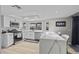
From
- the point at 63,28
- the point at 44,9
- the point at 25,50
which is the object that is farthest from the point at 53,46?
the point at 63,28

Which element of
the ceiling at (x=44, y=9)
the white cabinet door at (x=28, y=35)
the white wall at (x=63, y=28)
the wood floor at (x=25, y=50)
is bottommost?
the wood floor at (x=25, y=50)

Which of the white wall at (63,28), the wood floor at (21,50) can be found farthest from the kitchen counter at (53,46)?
the white wall at (63,28)

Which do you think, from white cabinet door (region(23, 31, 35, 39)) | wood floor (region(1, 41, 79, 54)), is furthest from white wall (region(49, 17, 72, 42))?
white cabinet door (region(23, 31, 35, 39))

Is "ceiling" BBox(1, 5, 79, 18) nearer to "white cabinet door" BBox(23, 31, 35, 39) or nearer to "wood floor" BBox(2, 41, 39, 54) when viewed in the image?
"white cabinet door" BBox(23, 31, 35, 39)

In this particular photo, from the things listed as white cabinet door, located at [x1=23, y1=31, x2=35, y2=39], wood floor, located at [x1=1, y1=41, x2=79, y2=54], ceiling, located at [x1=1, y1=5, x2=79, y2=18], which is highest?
ceiling, located at [x1=1, y1=5, x2=79, y2=18]

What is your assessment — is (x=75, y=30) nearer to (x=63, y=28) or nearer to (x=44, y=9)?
(x=63, y=28)

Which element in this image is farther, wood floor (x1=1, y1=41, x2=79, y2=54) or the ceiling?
wood floor (x1=1, y1=41, x2=79, y2=54)

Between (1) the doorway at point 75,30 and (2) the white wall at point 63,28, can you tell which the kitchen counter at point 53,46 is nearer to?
(2) the white wall at point 63,28

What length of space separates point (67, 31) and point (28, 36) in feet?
9.79

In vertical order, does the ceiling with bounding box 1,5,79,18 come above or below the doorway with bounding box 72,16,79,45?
above

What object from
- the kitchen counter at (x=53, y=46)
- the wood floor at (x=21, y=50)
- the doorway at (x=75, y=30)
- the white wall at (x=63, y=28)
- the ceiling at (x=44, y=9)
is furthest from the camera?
the doorway at (x=75, y=30)

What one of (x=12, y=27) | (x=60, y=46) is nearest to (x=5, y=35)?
(x=12, y=27)

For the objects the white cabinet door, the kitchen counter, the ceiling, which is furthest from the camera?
the white cabinet door
